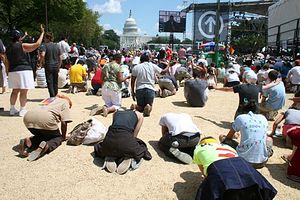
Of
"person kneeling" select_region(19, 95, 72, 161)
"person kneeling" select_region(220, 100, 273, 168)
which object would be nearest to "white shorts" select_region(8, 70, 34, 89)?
"person kneeling" select_region(19, 95, 72, 161)

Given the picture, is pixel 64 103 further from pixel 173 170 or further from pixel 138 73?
pixel 138 73

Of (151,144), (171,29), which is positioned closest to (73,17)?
(171,29)

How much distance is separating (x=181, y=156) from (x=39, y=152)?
7.25 feet

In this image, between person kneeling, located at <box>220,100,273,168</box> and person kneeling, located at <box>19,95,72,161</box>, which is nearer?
person kneeling, located at <box>220,100,273,168</box>

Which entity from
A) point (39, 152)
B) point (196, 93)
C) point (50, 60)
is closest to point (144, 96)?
point (196, 93)

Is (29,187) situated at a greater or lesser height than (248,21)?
lesser

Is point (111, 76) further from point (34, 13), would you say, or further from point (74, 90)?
point (34, 13)

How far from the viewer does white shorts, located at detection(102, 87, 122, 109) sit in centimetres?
870

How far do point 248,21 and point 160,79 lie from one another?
45.9 meters

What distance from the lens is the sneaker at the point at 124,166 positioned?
17.0ft

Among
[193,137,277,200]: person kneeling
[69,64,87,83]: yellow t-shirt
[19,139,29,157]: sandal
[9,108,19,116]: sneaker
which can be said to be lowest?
→ [19,139,29,157]: sandal

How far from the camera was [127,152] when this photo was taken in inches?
209

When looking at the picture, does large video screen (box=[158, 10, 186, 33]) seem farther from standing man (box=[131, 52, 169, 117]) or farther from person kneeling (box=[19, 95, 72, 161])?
person kneeling (box=[19, 95, 72, 161])

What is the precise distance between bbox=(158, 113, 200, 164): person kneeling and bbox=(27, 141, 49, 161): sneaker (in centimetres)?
192
